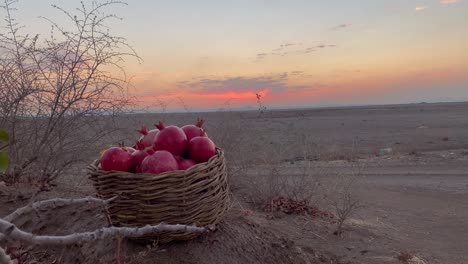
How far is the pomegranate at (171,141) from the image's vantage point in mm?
3031

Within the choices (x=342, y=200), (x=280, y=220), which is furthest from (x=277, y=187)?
(x=280, y=220)

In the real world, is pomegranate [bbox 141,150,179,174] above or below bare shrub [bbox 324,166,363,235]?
above

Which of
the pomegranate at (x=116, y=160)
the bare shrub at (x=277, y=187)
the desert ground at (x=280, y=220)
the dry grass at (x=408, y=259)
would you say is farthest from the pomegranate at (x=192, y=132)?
the bare shrub at (x=277, y=187)

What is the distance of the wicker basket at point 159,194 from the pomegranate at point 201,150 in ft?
0.20

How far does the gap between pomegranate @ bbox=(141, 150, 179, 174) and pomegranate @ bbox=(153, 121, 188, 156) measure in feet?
0.45

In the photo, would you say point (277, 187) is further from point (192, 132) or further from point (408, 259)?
point (192, 132)

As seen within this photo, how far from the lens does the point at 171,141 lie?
3045 millimetres

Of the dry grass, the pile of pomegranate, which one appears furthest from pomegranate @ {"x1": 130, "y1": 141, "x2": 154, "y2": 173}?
the dry grass

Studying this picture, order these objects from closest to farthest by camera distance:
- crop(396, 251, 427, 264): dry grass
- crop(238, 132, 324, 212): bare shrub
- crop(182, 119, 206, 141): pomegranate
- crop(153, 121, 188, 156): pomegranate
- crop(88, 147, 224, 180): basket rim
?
crop(88, 147, 224, 180): basket rim → crop(153, 121, 188, 156): pomegranate → crop(182, 119, 206, 141): pomegranate → crop(396, 251, 427, 264): dry grass → crop(238, 132, 324, 212): bare shrub

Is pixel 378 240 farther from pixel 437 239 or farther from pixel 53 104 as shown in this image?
pixel 53 104

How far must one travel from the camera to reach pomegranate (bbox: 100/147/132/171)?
291 cm

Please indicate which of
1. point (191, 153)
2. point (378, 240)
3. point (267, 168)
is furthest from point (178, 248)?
point (267, 168)

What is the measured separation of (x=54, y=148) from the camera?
563 centimetres

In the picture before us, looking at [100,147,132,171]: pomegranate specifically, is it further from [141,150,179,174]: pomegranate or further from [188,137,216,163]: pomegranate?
[188,137,216,163]: pomegranate
